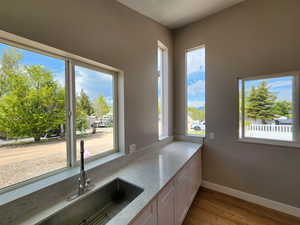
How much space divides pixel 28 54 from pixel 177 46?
2.49 metres

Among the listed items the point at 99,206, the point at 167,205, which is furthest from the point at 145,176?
Answer: the point at 99,206

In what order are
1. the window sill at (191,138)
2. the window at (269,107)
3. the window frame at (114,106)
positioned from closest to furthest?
1. the window frame at (114,106)
2. the window at (269,107)
3. the window sill at (191,138)

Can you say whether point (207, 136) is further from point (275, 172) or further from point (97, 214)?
point (97, 214)

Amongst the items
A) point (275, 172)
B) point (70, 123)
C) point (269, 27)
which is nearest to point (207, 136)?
point (275, 172)

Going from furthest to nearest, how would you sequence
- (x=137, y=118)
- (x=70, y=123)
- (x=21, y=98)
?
1. (x=137, y=118)
2. (x=70, y=123)
3. (x=21, y=98)

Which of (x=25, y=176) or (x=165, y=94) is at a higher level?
(x=165, y=94)

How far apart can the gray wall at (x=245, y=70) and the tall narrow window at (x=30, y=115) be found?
2.30 m

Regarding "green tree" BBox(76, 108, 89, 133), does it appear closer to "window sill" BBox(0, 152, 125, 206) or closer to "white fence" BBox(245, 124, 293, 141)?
"window sill" BBox(0, 152, 125, 206)

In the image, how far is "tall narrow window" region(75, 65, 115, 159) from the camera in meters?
1.36

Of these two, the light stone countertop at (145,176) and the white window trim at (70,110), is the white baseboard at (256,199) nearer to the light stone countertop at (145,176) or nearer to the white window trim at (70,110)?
the light stone countertop at (145,176)

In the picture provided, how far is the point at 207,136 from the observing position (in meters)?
2.45

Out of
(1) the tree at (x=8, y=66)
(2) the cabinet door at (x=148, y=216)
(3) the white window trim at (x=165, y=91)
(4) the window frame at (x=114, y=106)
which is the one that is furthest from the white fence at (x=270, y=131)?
(1) the tree at (x=8, y=66)

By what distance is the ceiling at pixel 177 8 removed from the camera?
184 cm

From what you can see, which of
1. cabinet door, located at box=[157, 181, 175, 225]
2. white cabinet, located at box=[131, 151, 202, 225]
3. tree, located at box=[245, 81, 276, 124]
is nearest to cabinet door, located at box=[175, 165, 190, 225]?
white cabinet, located at box=[131, 151, 202, 225]
